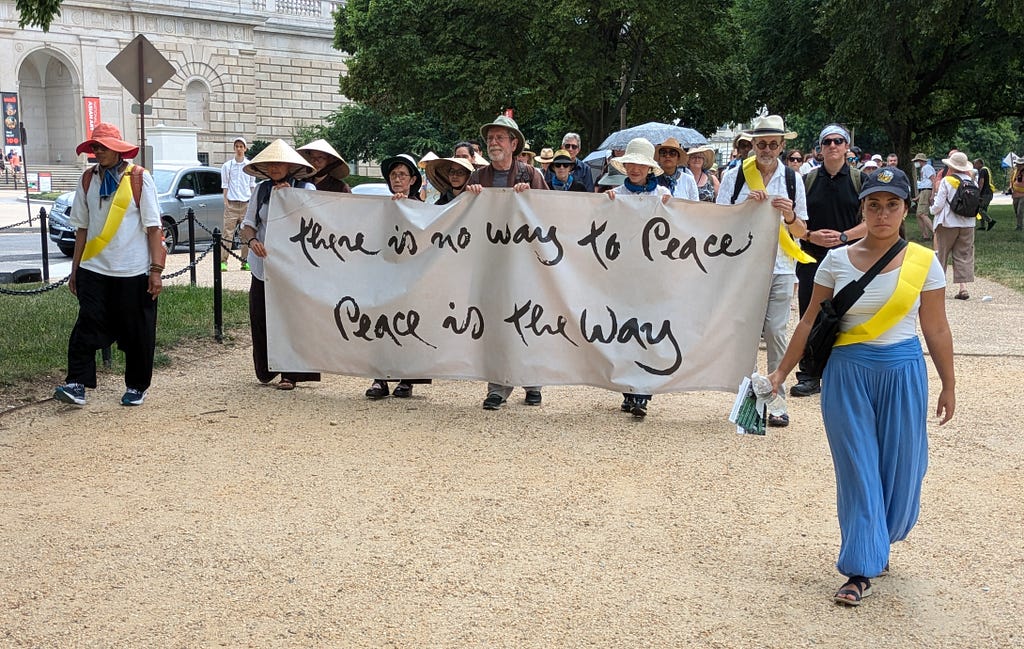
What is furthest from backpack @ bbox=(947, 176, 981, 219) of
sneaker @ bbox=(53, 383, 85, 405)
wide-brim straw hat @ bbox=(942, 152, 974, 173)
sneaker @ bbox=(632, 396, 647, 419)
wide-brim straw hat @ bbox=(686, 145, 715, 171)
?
sneaker @ bbox=(53, 383, 85, 405)

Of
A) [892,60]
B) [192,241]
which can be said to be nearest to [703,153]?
[192,241]

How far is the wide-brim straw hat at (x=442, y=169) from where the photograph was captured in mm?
8156

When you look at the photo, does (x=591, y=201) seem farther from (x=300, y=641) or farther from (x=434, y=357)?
(x=300, y=641)

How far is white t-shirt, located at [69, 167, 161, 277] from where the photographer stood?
25.3 ft

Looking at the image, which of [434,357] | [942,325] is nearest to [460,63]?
[434,357]

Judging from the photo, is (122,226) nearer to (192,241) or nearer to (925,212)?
(192,241)

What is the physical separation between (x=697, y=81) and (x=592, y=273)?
2894cm

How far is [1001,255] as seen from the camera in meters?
21.5

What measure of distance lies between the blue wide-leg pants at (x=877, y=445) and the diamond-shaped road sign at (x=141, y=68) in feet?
31.3

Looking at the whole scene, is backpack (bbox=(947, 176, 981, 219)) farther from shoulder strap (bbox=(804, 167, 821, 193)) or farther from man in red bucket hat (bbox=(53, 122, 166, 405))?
man in red bucket hat (bbox=(53, 122, 166, 405))

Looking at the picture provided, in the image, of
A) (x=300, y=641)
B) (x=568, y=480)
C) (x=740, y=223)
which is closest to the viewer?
(x=300, y=641)

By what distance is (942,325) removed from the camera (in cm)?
452

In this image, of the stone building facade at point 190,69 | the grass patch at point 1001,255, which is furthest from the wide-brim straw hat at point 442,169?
the stone building facade at point 190,69

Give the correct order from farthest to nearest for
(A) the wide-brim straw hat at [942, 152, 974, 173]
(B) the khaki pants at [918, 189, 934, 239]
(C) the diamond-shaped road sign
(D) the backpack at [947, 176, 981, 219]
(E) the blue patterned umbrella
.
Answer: (B) the khaki pants at [918, 189, 934, 239] → (E) the blue patterned umbrella → (A) the wide-brim straw hat at [942, 152, 974, 173] → (D) the backpack at [947, 176, 981, 219] → (C) the diamond-shaped road sign
